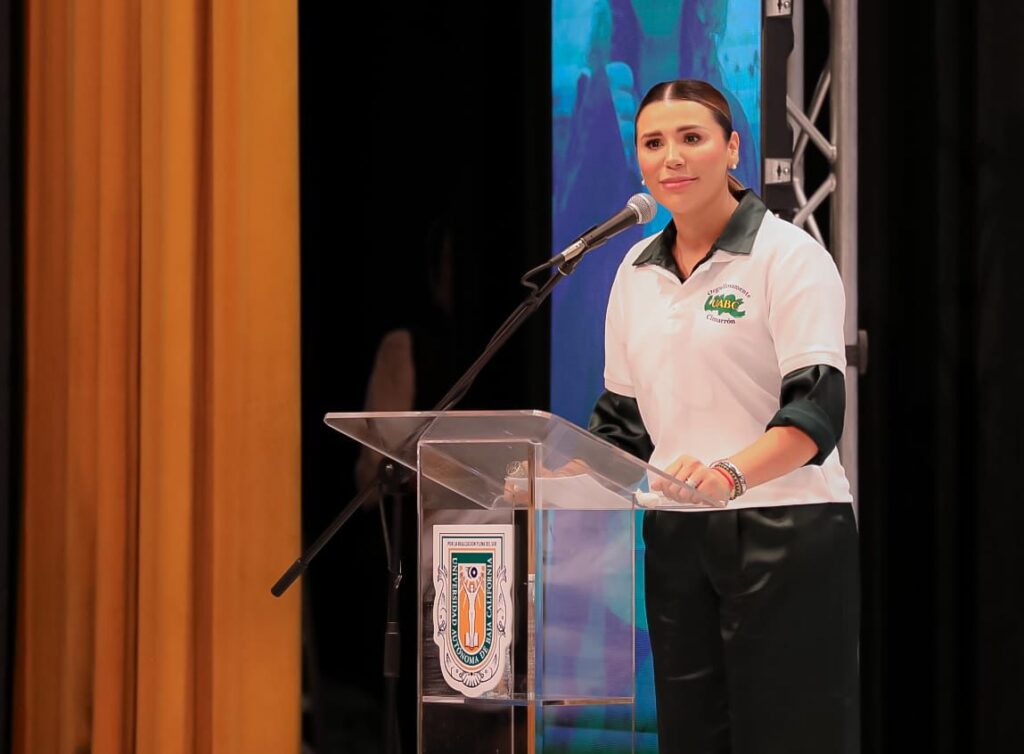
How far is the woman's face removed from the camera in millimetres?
2168

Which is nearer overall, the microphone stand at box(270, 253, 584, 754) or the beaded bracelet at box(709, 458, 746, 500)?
the beaded bracelet at box(709, 458, 746, 500)

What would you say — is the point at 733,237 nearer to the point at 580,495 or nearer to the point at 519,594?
the point at 580,495

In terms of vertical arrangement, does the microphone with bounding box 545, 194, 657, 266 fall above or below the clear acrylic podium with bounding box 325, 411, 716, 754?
above

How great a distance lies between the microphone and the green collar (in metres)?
0.20


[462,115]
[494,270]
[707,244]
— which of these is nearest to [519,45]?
[462,115]

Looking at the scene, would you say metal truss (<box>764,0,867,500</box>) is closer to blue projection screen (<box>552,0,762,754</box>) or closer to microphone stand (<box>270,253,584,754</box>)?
blue projection screen (<box>552,0,762,754</box>)

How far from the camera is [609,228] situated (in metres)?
1.92

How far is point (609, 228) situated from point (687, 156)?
0.33 meters
